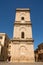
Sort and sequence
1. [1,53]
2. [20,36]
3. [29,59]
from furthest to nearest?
1. [1,53]
2. [20,36]
3. [29,59]

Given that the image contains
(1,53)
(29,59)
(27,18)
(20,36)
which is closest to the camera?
(29,59)

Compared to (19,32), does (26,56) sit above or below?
below

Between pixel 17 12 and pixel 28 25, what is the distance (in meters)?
4.80

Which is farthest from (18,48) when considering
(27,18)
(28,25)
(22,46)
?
(27,18)

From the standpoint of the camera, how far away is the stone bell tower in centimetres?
2438

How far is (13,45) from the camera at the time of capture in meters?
25.1

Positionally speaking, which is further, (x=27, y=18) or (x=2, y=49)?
(x=2, y=49)

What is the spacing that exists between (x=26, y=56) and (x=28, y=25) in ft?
23.6

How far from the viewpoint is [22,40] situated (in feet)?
84.2

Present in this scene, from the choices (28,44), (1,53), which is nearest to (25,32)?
(28,44)

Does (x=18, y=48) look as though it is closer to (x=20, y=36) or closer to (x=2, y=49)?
(x=20, y=36)

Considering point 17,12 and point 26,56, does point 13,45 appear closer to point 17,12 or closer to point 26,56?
point 26,56

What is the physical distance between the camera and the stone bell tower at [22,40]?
24.4 metres

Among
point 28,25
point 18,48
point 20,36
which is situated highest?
point 28,25
